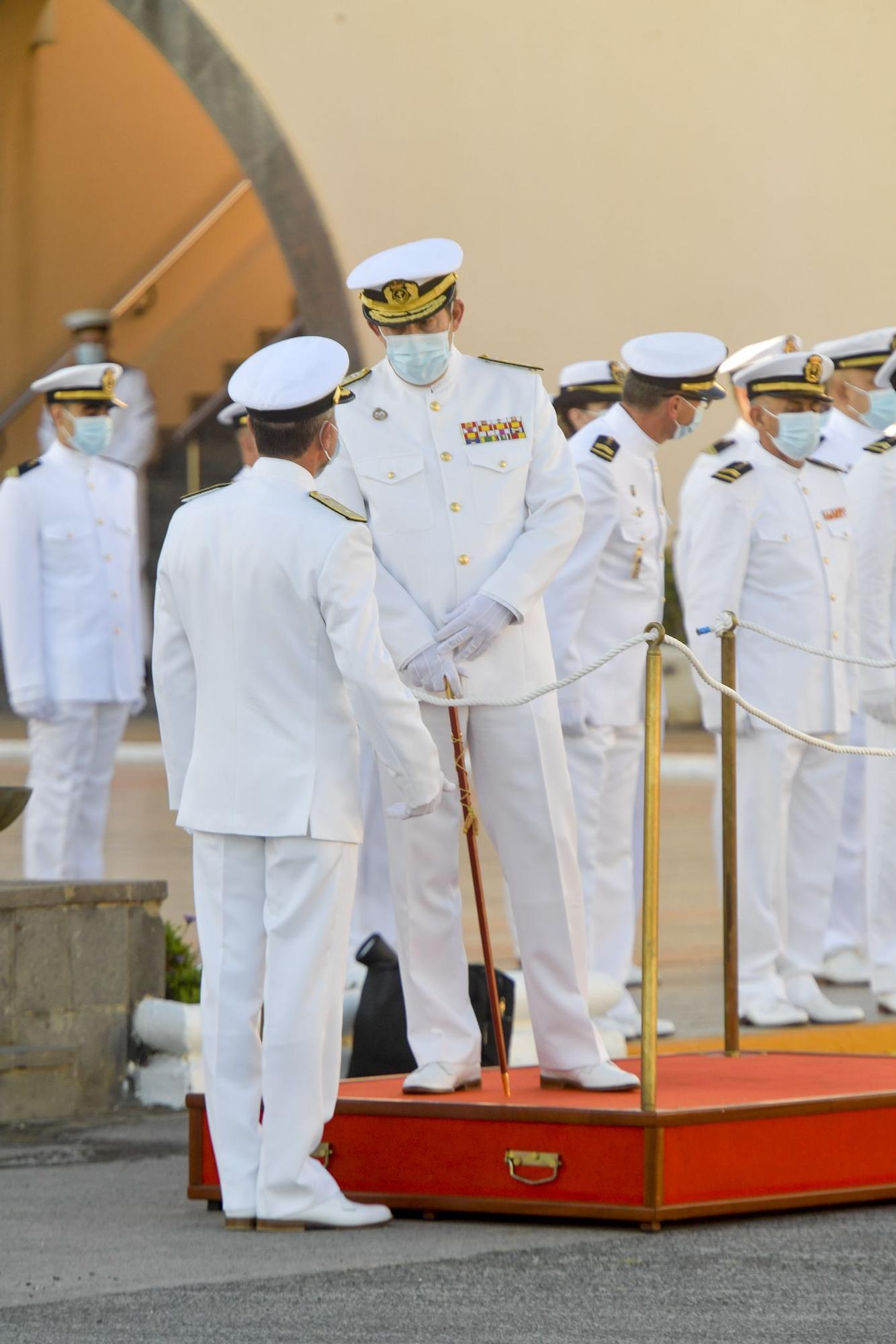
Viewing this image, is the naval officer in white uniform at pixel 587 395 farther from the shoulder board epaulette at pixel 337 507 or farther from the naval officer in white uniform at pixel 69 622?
the shoulder board epaulette at pixel 337 507

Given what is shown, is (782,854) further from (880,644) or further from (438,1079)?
(438,1079)

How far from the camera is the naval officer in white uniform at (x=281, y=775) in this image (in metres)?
3.87

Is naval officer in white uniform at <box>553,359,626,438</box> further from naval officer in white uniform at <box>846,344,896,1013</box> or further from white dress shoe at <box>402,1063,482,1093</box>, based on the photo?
white dress shoe at <box>402,1063,482,1093</box>

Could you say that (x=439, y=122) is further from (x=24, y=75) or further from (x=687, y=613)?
(x=687, y=613)

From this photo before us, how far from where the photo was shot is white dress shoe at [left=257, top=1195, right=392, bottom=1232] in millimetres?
3900

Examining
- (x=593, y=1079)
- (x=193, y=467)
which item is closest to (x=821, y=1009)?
(x=593, y=1079)

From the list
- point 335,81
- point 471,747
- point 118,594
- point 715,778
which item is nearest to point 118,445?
point 335,81

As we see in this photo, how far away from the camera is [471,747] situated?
14.1ft

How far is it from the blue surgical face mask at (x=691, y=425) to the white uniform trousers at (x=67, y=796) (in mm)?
2441

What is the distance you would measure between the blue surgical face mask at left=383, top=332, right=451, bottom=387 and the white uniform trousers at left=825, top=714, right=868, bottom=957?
3.04 m

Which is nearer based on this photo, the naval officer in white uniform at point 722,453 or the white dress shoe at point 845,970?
the naval officer in white uniform at point 722,453

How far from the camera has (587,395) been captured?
301 inches

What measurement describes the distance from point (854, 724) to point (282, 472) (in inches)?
132

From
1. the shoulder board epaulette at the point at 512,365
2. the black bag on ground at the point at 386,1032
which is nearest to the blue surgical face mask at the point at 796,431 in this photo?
the shoulder board epaulette at the point at 512,365
